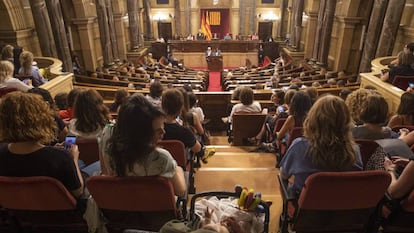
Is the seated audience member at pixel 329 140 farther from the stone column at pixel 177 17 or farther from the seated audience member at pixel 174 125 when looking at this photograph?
the stone column at pixel 177 17

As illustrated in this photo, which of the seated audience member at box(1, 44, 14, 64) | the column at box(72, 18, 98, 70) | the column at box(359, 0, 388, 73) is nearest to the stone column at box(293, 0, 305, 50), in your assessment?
the column at box(359, 0, 388, 73)

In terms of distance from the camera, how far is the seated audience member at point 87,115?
8.87 feet

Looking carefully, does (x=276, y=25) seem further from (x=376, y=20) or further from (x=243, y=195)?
(x=243, y=195)

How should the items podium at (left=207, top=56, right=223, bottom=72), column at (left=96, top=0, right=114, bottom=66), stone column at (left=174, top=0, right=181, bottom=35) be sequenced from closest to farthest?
column at (left=96, top=0, right=114, bottom=66) → podium at (left=207, top=56, right=223, bottom=72) → stone column at (left=174, top=0, right=181, bottom=35)

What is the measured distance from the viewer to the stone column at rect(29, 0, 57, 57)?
7.88m

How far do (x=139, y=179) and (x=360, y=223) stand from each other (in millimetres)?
1625

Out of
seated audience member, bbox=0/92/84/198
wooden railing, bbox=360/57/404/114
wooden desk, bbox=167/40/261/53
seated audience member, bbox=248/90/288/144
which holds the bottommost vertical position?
wooden desk, bbox=167/40/261/53

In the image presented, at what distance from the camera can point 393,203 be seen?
6.67 ft

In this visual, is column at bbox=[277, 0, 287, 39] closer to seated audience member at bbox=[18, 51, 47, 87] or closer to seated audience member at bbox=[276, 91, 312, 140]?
seated audience member at bbox=[18, 51, 47, 87]

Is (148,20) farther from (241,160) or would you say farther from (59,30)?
(241,160)

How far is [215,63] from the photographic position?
15195mm

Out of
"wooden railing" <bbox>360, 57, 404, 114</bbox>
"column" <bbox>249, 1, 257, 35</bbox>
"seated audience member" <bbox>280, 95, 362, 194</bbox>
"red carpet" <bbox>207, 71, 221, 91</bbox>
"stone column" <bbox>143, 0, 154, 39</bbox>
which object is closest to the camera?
"seated audience member" <bbox>280, 95, 362, 194</bbox>

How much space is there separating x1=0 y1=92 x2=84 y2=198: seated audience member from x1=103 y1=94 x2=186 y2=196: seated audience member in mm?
356

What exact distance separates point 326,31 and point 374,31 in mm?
3025
